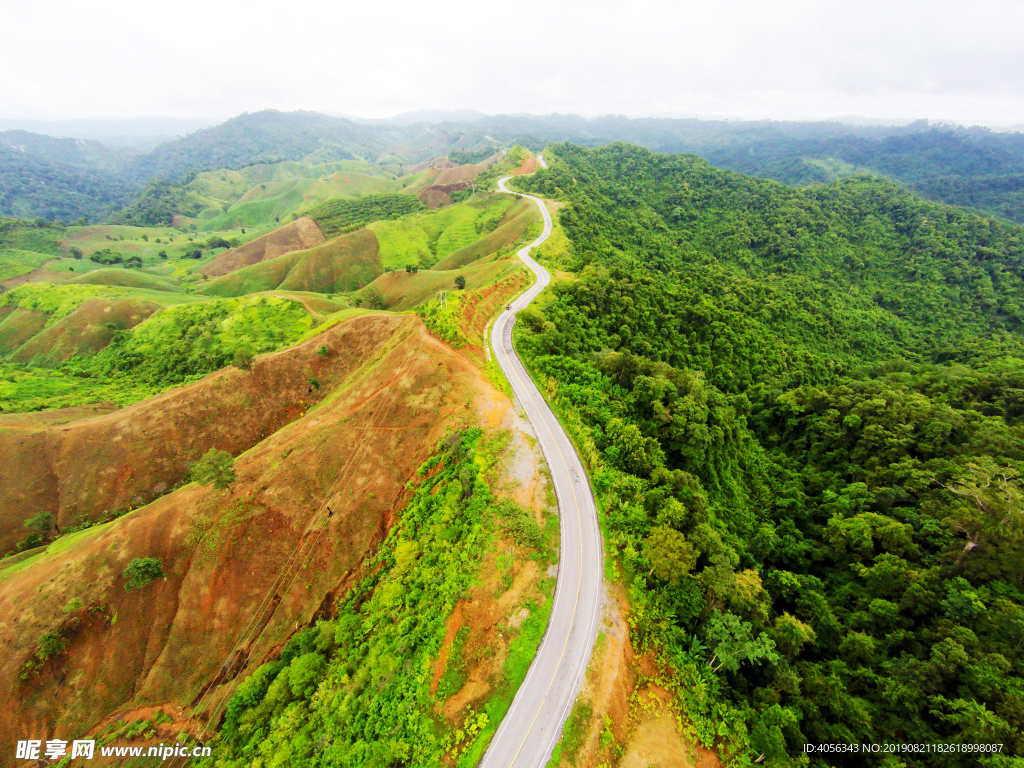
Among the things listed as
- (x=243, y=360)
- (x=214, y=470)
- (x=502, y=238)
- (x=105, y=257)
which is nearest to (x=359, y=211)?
(x=105, y=257)

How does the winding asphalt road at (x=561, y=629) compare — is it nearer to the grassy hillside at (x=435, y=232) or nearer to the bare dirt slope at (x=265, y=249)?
the grassy hillside at (x=435, y=232)

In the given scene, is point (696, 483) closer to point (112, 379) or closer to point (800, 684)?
point (800, 684)

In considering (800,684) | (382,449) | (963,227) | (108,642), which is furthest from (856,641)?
(963,227)

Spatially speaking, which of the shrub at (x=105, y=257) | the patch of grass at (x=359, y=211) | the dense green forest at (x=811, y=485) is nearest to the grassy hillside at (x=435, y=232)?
the patch of grass at (x=359, y=211)

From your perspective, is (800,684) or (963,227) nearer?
(800,684)

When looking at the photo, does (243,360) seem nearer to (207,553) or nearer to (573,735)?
(207,553)

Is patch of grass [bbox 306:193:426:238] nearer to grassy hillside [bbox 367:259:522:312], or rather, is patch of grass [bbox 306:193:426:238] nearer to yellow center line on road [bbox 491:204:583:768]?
grassy hillside [bbox 367:259:522:312]
